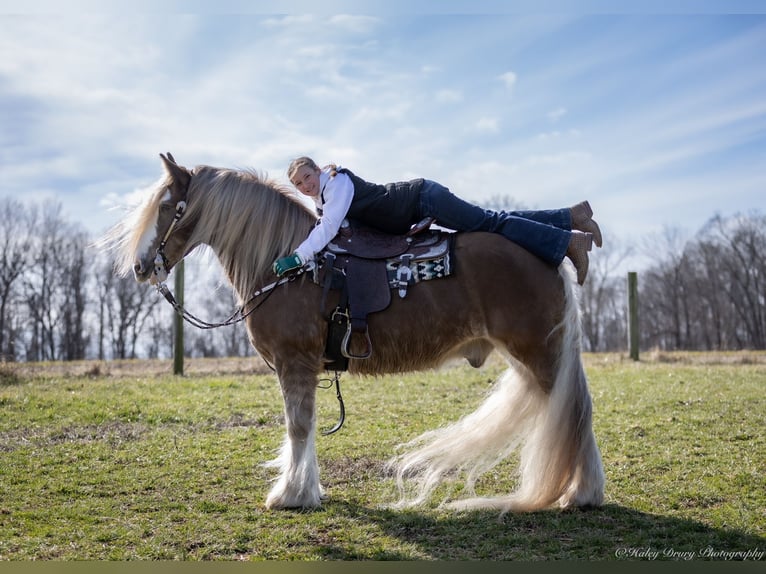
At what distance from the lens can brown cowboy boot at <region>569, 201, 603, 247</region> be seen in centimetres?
530

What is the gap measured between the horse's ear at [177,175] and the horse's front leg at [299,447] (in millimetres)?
1829

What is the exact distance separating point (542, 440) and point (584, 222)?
6.16ft

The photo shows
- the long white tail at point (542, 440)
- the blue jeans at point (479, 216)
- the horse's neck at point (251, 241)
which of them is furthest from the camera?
the horse's neck at point (251, 241)

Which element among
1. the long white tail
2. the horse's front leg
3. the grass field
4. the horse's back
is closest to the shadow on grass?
the grass field

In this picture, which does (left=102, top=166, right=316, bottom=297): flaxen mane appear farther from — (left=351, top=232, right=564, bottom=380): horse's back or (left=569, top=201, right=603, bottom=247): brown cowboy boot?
(left=569, top=201, right=603, bottom=247): brown cowboy boot

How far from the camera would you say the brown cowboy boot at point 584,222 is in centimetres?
530

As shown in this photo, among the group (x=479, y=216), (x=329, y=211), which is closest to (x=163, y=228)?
(x=329, y=211)

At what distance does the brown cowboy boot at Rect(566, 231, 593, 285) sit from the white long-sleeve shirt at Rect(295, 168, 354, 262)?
6.15 ft

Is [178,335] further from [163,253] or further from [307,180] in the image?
[307,180]

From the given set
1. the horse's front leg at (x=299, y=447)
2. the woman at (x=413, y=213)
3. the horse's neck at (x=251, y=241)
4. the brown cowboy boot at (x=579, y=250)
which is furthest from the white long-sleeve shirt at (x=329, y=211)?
the brown cowboy boot at (x=579, y=250)

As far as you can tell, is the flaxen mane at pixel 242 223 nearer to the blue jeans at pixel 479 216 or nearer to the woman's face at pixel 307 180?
the woman's face at pixel 307 180

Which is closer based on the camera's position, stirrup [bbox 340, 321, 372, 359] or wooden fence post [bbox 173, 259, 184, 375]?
stirrup [bbox 340, 321, 372, 359]

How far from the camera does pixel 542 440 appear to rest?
16.2 ft

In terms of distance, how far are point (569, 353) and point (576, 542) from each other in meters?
1.44
